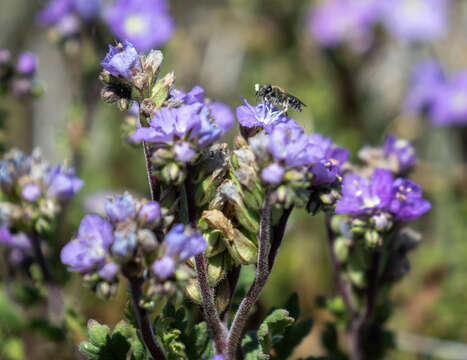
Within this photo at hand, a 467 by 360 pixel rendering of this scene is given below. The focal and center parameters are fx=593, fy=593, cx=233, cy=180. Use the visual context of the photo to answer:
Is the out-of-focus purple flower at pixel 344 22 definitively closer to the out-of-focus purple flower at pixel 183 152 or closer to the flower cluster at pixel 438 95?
the flower cluster at pixel 438 95

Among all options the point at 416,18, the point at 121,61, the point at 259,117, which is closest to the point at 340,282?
the point at 259,117

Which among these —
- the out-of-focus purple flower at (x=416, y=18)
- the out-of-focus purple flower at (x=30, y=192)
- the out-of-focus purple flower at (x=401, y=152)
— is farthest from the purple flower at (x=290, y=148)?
the out-of-focus purple flower at (x=416, y=18)

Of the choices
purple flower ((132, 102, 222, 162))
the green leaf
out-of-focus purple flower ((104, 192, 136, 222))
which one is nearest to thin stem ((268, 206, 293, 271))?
the green leaf

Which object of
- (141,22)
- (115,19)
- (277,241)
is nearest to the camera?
(277,241)

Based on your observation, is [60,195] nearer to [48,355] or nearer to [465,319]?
[48,355]

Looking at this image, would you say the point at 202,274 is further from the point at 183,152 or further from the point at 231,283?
the point at 183,152

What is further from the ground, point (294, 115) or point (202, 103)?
point (294, 115)

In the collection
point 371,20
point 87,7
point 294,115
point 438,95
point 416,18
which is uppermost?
point 416,18

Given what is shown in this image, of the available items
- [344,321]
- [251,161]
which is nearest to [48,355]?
[344,321]

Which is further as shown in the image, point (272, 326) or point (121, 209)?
point (272, 326)
